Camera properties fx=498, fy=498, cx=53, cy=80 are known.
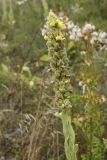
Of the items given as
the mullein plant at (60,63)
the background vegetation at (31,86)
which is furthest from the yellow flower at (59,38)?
the background vegetation at (31,86)

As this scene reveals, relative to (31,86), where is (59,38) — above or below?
below

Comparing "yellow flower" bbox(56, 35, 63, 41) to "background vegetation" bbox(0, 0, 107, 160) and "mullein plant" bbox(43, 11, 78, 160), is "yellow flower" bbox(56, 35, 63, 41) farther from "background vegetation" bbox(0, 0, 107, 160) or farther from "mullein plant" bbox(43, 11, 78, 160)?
"background vegetation" bbox(0, 0, 107, 160)

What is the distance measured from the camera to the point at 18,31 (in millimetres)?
6602

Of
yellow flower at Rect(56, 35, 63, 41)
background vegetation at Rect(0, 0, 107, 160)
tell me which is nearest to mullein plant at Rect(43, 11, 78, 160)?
yellow flower at Rect(56, 35, 63, 41)

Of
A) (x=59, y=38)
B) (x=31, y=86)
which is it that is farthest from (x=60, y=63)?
(x=31, y=86)

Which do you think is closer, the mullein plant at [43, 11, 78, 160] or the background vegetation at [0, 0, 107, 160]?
the mullein plant at [43, 11, 78, 160]

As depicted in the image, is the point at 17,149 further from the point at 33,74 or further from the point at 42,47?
the point at 42,47

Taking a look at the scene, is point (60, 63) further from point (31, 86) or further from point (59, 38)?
point (31, 86)

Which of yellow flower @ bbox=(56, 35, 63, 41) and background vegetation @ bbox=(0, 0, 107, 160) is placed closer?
yellow flower @ bbox=(56, 35, 63, 41)

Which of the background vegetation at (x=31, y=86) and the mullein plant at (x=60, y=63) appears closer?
the mullein plant at (x=60, y=63)

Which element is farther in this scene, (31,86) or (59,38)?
(31,86)

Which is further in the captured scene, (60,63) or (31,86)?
(31,86)

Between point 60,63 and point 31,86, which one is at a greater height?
point 31,86

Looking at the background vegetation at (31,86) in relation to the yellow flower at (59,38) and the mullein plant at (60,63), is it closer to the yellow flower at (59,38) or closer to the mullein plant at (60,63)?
the mullein plant at (60,63)
